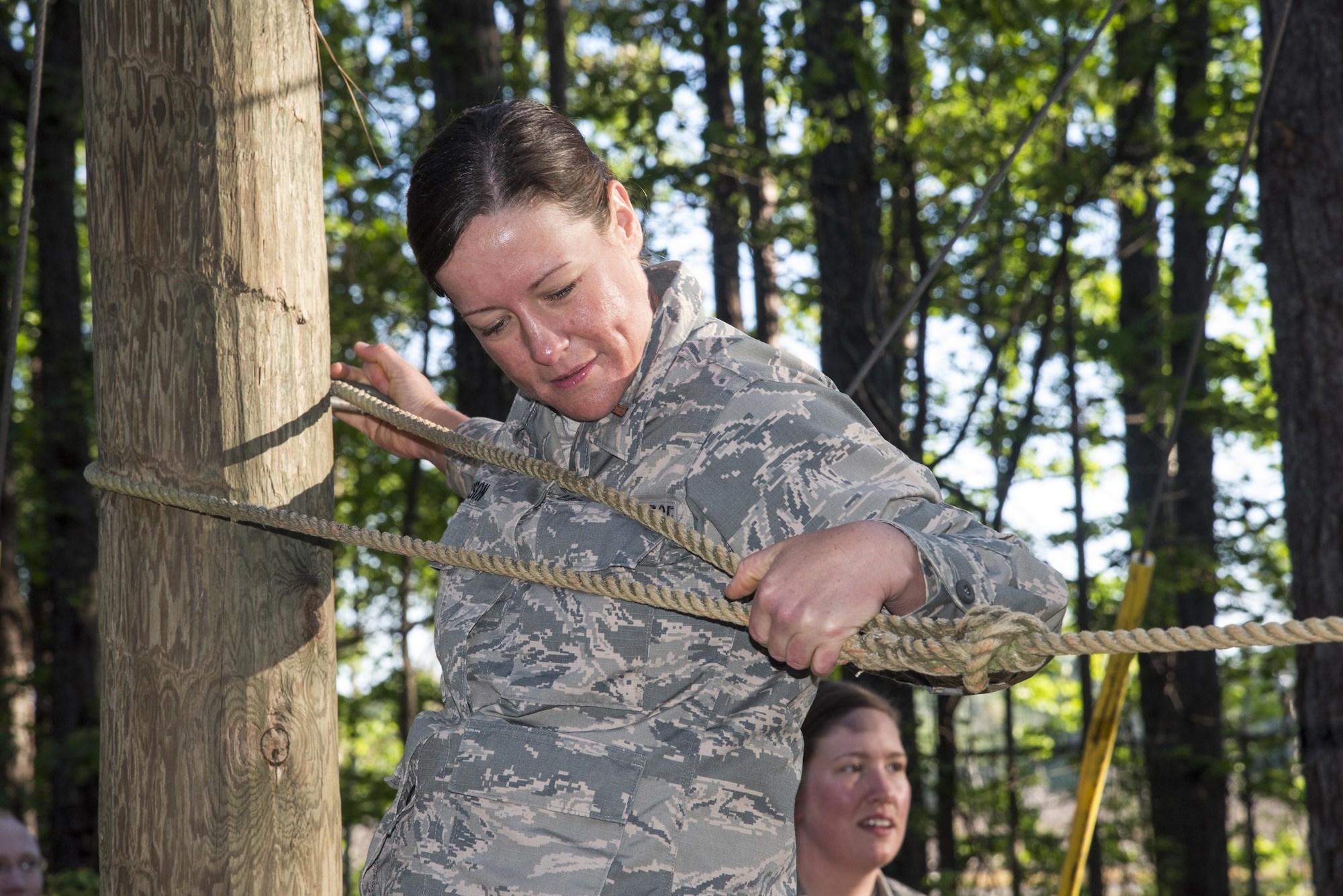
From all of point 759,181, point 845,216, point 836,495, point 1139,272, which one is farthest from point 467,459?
point 1139,272

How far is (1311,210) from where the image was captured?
3.74m

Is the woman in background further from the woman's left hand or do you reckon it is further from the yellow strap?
the woman's left hand

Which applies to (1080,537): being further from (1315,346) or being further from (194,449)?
(194,449)

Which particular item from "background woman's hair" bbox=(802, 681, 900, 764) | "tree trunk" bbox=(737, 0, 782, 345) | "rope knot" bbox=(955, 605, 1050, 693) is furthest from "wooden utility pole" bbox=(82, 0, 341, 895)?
"tree trunk" bbox=(737, 0, 782, 345)

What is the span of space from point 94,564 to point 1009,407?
8012 mm

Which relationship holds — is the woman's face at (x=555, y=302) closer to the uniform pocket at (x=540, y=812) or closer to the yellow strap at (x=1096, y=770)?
the uniform pocket at (x=540, y=812)

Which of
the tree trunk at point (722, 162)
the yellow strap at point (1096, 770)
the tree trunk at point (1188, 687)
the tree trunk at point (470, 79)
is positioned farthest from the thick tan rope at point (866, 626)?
the tree trunk at point (1188, 687)

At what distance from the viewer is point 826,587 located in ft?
3.91

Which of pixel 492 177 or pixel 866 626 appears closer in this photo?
pixel 866 626

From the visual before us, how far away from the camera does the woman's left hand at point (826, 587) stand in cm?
119

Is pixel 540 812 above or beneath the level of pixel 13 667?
beneath

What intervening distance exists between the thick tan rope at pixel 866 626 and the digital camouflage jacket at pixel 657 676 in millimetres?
52

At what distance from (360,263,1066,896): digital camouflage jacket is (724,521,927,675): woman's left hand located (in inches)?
4.0

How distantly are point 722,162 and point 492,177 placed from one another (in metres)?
5.07
